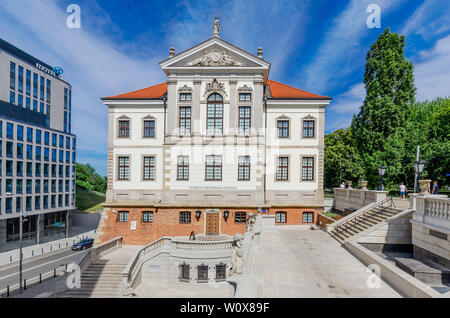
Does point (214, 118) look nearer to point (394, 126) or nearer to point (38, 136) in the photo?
point (394, 126)

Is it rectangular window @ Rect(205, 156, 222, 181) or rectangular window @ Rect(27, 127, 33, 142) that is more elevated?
rectangular window @ Rect(27, 127, 33, 142)

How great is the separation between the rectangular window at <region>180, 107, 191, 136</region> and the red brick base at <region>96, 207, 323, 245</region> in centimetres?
758

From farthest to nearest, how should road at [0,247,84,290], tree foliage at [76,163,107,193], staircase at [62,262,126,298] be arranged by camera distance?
tree foliage at [76,163,107,193], road at [0,247,84,290], staircase at [62,262,126,298]

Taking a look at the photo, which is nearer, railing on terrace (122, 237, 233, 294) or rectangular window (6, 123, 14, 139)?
railing on terrace (122, 237, 233, 294)

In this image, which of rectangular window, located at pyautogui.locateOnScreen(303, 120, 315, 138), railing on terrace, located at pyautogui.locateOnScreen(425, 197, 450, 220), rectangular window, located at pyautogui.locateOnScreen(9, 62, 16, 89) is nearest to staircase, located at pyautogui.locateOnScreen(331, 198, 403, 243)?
railing on terrace, located at pyautogui.locateOnScreen(425, 197, 450, 220)

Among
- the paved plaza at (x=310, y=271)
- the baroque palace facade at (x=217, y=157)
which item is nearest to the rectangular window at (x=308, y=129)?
the baroque palace facade at (x=217, y=157)

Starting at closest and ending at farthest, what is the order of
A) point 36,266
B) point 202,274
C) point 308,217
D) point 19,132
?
point 202,274, point 308,217, point 36,266, point 19,132

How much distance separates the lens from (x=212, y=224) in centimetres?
2322

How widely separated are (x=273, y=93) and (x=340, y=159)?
2095cm

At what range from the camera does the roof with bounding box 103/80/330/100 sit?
2505 cm

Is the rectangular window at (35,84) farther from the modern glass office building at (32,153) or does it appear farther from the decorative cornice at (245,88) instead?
the decorative cornice at (245,88)

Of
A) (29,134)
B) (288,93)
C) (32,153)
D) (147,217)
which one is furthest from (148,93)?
(32,153)

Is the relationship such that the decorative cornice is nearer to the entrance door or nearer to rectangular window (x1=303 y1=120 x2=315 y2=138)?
rectangular window (x1=303 y1=120 x2=315 y2=138)
